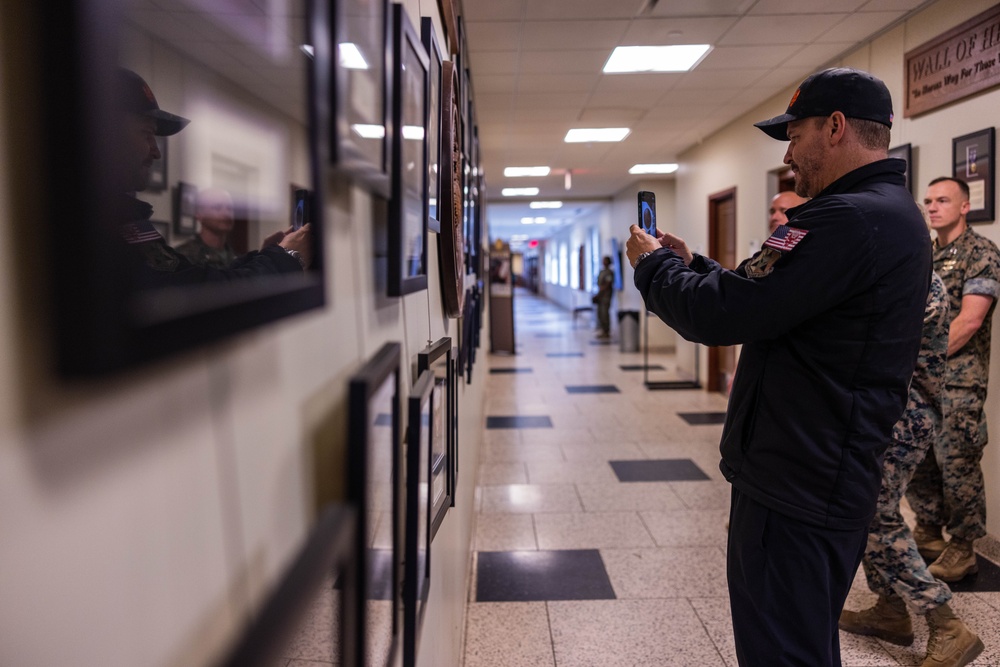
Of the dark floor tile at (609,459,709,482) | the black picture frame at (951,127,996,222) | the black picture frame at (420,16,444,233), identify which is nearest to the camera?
the black picture frame at (420,16,444,233)

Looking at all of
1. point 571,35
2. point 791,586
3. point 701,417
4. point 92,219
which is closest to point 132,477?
point 92,219

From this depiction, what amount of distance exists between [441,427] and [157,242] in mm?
833

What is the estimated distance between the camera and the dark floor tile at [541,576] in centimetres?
285

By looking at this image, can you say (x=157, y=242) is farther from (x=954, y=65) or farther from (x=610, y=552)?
(x=954, y=65)

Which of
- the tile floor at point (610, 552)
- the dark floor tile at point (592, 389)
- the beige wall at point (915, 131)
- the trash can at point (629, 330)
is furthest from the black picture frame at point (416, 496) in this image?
the trash can at point (629, 330)

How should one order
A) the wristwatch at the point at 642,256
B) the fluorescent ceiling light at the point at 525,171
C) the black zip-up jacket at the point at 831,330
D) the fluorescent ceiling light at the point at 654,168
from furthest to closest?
1. the fluorescent ceiling light at the point at 525,171
2. the fluorescent ceiling light at the point at 654,168
3. the wristwatch at the point at 642,256
4. the black zip-up jacket at the point at 831,330

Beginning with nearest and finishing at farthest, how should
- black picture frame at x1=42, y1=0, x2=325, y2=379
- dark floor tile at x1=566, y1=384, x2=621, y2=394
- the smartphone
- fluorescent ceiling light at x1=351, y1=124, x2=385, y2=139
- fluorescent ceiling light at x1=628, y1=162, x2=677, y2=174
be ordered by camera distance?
1. black picture frame at x1=42, y1=0, x2=325, y2=379
2. fluorescent ceiling light at x1=351, y1=124, x2=385, y2=139
3. the smartphone
4. dark floor tile at x1=566, y1=384, x2=621, y2=394
5. fluorescent ceiling light at x1=628, y1=162, x2=677, y2=174

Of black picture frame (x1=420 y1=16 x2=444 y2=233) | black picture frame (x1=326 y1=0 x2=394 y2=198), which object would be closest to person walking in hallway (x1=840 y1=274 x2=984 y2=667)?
black picture frame (x1=420 y1=16 x2=444 y2=233)

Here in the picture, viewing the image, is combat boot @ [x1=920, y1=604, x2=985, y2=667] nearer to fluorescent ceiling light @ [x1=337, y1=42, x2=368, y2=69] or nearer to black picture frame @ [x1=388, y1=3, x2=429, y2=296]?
black picture frame @ [x1=388, y1=3, x2=429, y2=296]

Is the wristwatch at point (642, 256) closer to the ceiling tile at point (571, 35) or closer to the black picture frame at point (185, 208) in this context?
the black picture frame at point (185, 208)

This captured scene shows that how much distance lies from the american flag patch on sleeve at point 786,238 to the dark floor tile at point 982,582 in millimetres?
2219

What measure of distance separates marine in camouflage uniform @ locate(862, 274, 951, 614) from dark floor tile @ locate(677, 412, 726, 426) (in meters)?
3.41

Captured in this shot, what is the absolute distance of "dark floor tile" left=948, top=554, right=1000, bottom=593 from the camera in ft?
9.33

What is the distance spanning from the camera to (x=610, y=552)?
326 centimetres
